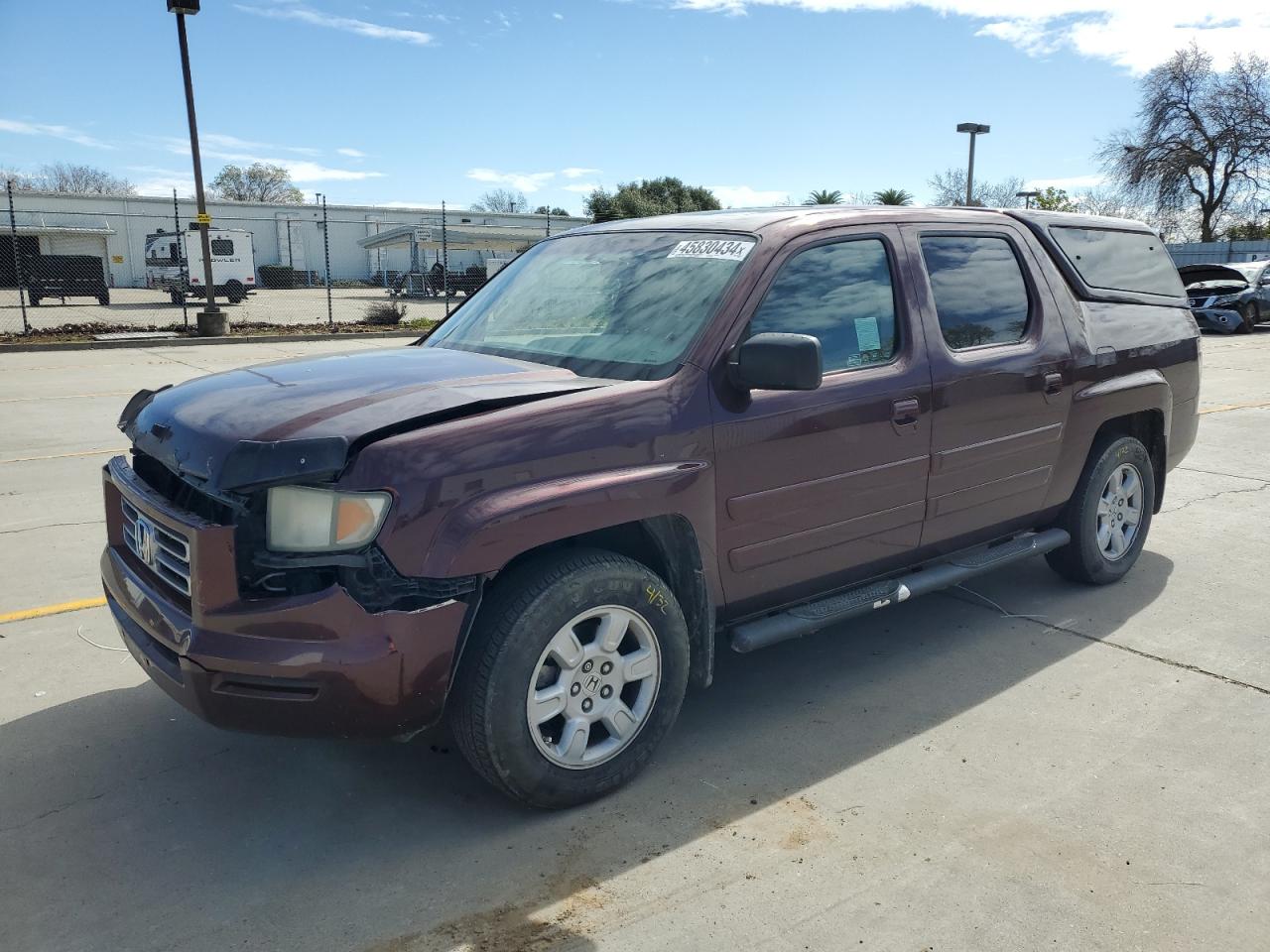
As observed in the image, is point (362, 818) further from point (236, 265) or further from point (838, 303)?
point (236, 265)

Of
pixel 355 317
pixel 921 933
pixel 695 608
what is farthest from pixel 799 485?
pixel 355 317

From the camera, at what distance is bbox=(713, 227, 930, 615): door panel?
3326 mm

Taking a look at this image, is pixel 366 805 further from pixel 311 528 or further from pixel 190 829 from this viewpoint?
pixel 311 528

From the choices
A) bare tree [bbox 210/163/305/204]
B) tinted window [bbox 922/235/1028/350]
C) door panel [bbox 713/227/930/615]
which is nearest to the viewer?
door panel [bbox 713/227/930/615]

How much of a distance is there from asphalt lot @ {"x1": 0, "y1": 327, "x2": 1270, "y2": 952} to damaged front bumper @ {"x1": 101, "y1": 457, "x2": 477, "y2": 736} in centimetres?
46

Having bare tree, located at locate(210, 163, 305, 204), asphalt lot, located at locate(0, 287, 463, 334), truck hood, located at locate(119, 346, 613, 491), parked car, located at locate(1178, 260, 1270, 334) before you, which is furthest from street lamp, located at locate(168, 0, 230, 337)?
bare tree, located at locate(210, 163, 305, 204)

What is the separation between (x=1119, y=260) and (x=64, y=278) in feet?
108

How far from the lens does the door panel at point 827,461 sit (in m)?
3.33

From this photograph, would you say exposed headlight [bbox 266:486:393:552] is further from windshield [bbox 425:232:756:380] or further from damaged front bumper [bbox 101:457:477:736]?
windshield [bbox 425:232:756:380]

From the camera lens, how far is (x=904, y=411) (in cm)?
377

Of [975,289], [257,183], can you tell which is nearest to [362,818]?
[975,289]

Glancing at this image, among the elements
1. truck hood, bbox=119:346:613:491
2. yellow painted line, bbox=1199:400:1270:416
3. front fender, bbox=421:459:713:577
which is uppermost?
truck hood, bbox=119:346:613:491

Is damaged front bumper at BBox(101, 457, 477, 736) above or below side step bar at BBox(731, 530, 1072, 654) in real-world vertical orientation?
above

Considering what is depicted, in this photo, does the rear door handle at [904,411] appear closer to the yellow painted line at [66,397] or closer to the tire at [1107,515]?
the tire at [1107,515]
